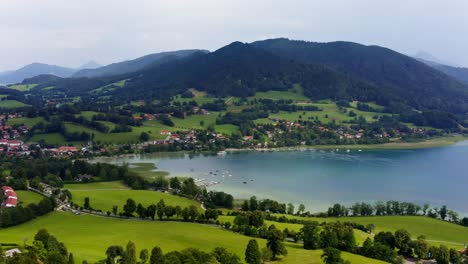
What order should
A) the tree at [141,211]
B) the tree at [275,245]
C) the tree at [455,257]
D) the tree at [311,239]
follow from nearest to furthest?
the tree at [275,245]
the tree at [455,257]
the tree at [311,239]
the tree at [141,211]

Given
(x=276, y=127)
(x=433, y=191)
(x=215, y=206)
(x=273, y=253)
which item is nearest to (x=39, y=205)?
(x=215, y=206)

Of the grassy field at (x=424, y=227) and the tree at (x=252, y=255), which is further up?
the tree at (x=252, y=255)

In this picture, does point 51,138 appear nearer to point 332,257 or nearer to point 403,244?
point 403,244

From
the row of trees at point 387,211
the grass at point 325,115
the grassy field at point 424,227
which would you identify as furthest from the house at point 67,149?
the grassy field at point 424,227

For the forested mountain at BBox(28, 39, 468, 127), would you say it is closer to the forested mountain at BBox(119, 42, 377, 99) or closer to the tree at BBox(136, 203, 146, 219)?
the forested mountain at BBox(119, 42, 377, 99)

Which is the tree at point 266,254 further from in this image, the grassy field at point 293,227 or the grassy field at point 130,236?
the grassy field at point 293,227

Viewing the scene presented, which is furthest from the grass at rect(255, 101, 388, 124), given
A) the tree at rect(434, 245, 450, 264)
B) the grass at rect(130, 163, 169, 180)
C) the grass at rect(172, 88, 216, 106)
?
the tree at rect(434, 245, 450, 264)
